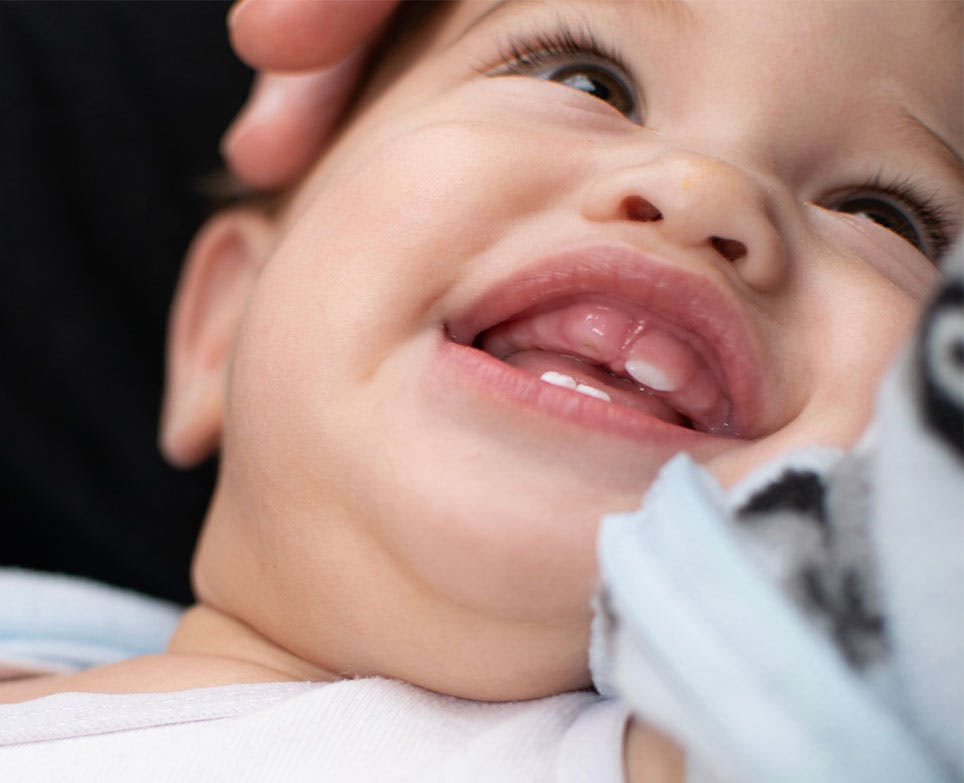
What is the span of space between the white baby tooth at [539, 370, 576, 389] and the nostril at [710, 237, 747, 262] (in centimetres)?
13

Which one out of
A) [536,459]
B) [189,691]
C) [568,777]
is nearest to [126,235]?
[189,691]

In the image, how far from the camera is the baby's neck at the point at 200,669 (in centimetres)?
80

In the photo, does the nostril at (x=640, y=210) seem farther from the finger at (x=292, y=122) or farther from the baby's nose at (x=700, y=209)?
the finger at (x=292, y=122)

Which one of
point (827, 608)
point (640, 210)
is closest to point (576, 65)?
point (640, 210)

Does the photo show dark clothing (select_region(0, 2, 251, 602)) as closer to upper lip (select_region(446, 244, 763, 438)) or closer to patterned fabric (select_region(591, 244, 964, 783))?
upper lip (select_region(446, 244, 763, 438))

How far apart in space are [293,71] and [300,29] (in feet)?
0.18

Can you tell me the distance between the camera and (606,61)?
828 mm

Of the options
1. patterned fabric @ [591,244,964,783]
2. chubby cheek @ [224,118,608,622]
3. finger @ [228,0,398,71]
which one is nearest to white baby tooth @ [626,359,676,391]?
chubby cheek @ [224,118,608,622]

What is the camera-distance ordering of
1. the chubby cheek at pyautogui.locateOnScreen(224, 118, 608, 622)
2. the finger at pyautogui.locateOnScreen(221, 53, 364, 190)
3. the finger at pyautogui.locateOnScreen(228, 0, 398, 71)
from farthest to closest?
the finger at pyautogui.locateOnScreen(221, 53, 364, 190), the finger at pyautogui.locateOnScreen(228, 0, 398, 71), the chubby cheek at pyautogui.locateOnScreen(224, 118, 608, 622)

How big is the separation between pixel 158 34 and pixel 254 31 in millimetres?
434

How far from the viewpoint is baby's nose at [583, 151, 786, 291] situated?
0.65 meters

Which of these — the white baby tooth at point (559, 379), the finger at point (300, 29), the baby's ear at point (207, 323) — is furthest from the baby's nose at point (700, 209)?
the baby's ear at point (207, 323)

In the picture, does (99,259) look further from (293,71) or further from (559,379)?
(559,379)

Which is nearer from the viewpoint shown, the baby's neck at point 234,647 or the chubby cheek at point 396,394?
the chubby cheek at point 396,394
